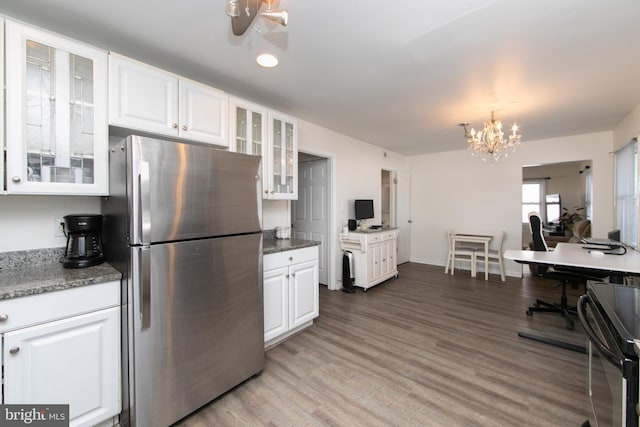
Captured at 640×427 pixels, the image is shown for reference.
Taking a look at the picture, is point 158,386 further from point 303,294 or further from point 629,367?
point 629,367

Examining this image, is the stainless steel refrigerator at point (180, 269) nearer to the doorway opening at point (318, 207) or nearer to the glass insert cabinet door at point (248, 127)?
the glass insert cabinet door at point (248, 127)

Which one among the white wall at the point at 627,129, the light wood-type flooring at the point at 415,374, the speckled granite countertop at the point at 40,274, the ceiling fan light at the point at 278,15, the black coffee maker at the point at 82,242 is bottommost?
the light wood-type flooring at the point at 415,374

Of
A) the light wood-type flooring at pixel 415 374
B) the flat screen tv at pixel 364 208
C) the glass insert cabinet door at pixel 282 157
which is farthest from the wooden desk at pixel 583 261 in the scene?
the glass insert cabinet door at pixel 282 157

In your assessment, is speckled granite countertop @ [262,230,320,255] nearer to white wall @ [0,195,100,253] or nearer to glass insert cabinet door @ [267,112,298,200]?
glass insert cabinet door @ [267,112,298,200]

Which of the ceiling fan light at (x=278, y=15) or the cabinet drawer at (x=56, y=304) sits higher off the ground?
the ceiling fan light at (x=278, y=15)

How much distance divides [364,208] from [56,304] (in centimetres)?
378

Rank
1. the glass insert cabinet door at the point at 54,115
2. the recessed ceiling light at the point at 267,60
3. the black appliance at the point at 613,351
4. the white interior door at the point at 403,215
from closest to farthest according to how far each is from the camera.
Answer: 1. the black appliance at the point at 613,351
2. the glass insert cabinet door at the point at 54,115
3. the recessed ceiling light at the point at 267,60
4. the white interior door at the point at 403,215

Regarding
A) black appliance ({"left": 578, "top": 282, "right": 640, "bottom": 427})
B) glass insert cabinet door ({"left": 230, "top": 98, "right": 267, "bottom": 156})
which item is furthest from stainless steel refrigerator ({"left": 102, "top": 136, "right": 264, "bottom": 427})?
black appliance ({"left": 578, "top": 282, "right": 640, "bottom": 427})

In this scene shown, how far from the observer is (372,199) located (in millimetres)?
4828

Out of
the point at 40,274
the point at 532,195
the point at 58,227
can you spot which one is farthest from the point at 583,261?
the point at 532,195

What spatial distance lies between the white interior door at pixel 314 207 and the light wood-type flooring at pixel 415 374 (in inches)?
40.4

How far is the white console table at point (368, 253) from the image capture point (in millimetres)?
3961

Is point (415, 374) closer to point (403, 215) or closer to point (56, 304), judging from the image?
point (56, 304)

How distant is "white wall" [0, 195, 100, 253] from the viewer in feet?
5.41
